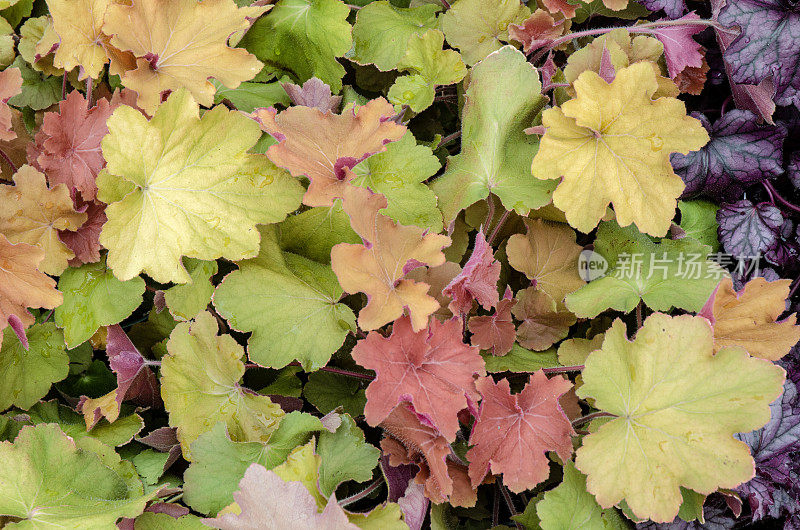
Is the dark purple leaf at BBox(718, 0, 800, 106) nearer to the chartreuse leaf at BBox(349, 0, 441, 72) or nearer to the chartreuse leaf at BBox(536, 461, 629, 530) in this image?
the chartreuse leaf at BBox(349, 0, 441, 72)

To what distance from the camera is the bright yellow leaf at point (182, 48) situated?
0.96m

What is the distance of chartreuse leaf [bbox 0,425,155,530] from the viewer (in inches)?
33.2

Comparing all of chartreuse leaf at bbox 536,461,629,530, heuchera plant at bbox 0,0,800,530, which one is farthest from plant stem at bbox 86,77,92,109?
chartreuse leaf at bbox 536,461,629,530

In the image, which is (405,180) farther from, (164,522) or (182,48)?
(164,522)

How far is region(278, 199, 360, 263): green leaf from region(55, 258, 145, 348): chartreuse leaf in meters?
0.26

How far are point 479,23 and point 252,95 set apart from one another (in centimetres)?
45

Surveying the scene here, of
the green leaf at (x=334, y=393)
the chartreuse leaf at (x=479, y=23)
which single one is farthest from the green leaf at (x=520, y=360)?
the chartreuse leaf at (x=479, y=23)

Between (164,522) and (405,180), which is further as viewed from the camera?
(405,180)

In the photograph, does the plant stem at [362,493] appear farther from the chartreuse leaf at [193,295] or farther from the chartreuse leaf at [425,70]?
the chartreuse leaf at [425,70]

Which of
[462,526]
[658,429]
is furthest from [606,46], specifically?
[462,526]

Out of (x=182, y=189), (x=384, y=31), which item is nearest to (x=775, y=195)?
(x=384, y=31)

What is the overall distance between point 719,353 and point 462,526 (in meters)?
0.48

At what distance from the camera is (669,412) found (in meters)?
0.86

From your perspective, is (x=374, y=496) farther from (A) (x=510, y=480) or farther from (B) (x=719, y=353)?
(B) (x=719, y=353)
